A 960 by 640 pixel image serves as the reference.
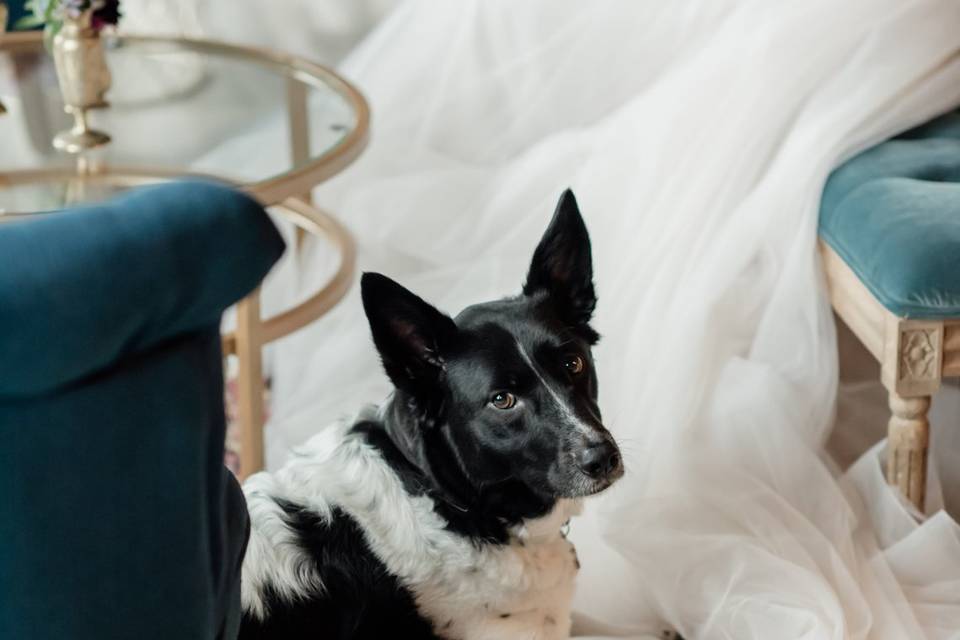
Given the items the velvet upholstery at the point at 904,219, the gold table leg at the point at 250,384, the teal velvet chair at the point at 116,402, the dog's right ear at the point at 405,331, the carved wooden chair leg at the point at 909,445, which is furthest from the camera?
the gold table leg at the point at 250,384

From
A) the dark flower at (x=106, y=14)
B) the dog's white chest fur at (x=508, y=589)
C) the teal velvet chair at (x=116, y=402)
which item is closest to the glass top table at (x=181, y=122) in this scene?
the dark flower at (x=106, y=14)

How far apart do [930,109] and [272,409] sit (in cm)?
114

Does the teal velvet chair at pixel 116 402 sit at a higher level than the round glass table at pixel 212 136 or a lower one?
higher

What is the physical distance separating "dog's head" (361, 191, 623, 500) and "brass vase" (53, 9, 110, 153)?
90cm

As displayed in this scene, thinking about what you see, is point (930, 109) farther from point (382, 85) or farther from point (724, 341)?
point (382, 85)

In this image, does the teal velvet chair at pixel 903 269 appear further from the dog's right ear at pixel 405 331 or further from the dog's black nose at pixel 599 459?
the dog's right ear at pixel 405 331

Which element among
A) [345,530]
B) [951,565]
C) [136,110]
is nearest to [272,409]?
[136,110]

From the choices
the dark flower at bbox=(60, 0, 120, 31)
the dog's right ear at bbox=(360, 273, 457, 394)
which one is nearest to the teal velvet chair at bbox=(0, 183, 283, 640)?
the dog's right ear at bbox=(360, 273, 457, 394)

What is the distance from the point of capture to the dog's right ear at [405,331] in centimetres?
121

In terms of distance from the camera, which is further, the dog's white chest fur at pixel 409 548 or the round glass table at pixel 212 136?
the round glass table at pixel 212 136

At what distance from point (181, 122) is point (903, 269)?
116 centimetres

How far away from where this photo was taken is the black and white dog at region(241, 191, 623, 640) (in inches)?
48.6

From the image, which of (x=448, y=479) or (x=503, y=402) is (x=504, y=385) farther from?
(x=448, y=479)

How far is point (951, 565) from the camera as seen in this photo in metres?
1.58
